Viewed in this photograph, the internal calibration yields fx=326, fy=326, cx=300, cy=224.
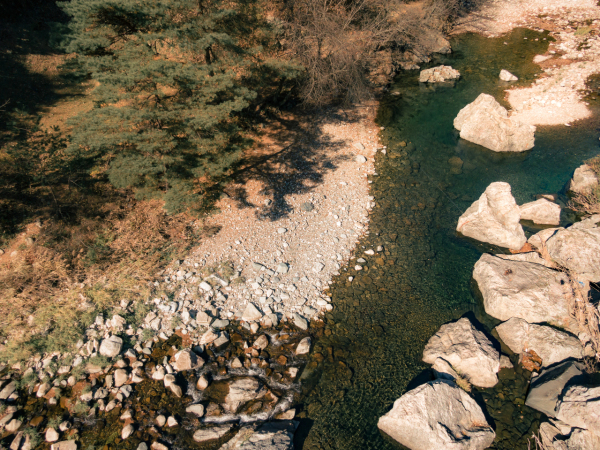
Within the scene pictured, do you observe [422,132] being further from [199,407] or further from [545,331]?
[199,407]

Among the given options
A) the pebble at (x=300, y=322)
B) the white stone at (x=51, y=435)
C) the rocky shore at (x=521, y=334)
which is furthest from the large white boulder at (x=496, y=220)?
the white stone at (x=51, y=435)

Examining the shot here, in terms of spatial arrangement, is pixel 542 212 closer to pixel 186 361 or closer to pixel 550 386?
pixel 550 386

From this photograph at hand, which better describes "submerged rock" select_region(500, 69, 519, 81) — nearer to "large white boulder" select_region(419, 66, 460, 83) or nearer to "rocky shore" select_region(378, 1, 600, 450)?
"large white boulder" select_region(419, 66, 460, 83)

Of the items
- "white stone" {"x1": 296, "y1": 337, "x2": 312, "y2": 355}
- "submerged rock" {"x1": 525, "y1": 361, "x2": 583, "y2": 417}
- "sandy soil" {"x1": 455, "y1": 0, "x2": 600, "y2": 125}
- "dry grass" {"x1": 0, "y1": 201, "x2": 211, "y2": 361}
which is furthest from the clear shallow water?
"dry grass" {"x1": 0, "y1": 201, "x2": 211, "y2": 361}

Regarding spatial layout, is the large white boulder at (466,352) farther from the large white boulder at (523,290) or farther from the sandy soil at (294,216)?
the sandy soil at (294,216)

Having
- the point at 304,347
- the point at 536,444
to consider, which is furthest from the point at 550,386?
the point at 304,347
